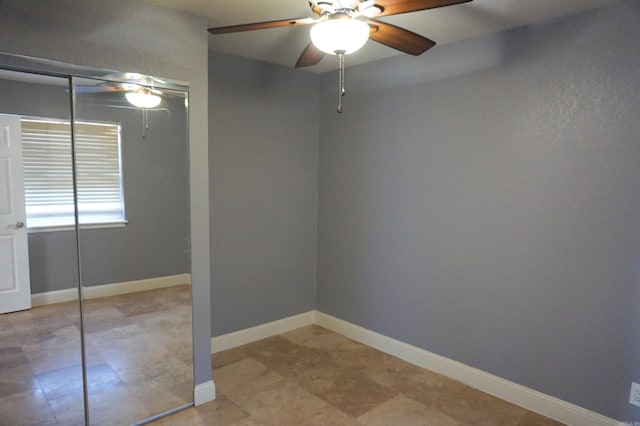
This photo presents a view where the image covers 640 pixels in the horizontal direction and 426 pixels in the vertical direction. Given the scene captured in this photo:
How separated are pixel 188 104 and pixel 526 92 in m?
2.15

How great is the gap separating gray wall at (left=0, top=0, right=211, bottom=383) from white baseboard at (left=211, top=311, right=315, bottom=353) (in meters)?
0.76

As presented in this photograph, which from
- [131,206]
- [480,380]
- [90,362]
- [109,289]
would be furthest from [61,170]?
[480,380]

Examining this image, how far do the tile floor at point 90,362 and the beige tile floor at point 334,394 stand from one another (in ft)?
0.92

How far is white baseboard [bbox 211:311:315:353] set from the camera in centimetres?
344

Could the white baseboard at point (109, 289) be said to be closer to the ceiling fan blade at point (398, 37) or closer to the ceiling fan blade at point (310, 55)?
the ceiling fan blade at point (310, 55)

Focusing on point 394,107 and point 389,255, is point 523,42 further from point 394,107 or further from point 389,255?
point 389,255

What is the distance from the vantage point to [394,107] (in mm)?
3311

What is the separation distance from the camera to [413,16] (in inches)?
95.7

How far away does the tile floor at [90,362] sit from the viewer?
90.4 inches

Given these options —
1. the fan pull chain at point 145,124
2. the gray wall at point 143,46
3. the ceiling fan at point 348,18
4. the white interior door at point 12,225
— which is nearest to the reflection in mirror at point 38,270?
the white interior door at point 12,225

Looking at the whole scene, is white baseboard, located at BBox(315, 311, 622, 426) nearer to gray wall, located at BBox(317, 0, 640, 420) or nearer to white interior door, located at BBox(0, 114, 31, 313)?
gray wall, located at BBox(317, 0, 640, 420)

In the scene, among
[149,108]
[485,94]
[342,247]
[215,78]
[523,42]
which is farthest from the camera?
[342,247]

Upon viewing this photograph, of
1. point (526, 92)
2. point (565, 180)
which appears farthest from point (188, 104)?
point (565, 180)

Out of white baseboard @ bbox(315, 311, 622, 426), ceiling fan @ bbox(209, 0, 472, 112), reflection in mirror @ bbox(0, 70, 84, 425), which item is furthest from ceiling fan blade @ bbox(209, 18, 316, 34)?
white baseboard @ bbox(315, 311, 622, 426)
